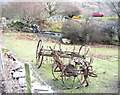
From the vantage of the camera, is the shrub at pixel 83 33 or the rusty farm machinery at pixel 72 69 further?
the shrub at pixel 83 33

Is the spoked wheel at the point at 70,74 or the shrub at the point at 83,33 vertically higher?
the shrub at the point at 83,33

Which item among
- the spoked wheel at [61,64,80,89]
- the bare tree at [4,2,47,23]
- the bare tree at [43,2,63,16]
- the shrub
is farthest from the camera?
the bare tree at [43,2,63,16]

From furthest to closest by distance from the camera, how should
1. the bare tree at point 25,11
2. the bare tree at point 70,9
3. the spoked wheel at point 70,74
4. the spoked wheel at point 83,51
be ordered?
the bare tree at point 70,9
the bare tree at point 25,11
the spoked wheel at point 83,51
the spoked wheel at point 70,74

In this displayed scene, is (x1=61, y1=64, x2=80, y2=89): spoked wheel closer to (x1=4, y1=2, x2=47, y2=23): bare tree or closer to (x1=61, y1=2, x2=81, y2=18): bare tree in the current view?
(x1=4, y1=2, x2=47, y2=23): bare tree

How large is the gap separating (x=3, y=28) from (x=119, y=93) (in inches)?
391

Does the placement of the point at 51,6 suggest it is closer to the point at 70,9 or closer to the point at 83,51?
the point at 70,9

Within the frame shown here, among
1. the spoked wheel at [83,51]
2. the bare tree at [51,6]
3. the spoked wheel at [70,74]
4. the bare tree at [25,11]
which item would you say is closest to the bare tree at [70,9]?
the bare tree at [51,6]

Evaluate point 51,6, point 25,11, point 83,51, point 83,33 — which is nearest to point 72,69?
point 83,51

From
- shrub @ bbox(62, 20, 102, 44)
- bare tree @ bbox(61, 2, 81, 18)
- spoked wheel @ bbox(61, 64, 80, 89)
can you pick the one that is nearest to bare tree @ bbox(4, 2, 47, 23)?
bare tree @ bbox(61, 2, 81, 18)

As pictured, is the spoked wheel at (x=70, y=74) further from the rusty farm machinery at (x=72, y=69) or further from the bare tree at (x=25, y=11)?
the bare tree at (x=25, y=11)

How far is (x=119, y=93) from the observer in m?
3.69

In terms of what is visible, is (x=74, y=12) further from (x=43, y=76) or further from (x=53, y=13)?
(x=43, y=76)

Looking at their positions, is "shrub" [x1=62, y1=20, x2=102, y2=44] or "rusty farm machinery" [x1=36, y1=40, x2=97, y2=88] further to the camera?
"shrub" [x1=62, y1=20, x2=102, y2=44]

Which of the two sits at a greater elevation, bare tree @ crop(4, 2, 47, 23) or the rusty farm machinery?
bare tree @ crop(4, 2, 47, 23)
